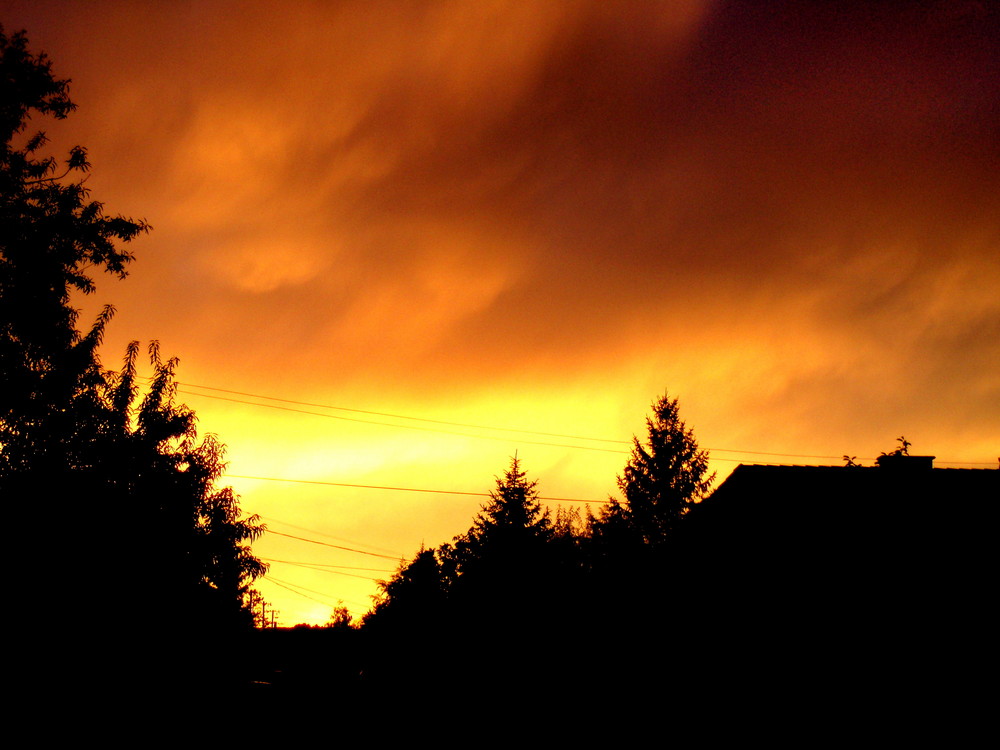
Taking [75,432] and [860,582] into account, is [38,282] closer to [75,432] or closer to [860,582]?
[75,432]

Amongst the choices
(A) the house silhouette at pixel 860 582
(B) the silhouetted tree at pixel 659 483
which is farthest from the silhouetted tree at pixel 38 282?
(B) the silhouetted tree at pixel 659 483

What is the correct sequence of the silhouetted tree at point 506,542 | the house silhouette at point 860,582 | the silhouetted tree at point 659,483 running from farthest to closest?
the silhouetted tree at point 659,483, the silhouetted tree at point 506,542, the house silhouette at point 860,582

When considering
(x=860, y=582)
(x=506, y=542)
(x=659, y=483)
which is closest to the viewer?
(x=860, y=582)

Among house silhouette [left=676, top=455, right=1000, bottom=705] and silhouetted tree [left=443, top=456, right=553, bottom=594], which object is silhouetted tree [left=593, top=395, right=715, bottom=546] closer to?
silhouetted tree [left=443, top=456, right=553, bottom=594]

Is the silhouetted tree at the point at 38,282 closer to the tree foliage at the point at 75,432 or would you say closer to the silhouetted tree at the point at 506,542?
the tree foliage at the point at 75,432

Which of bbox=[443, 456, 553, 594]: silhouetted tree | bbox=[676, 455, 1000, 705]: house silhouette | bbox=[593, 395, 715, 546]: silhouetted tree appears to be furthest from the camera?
bbox=[593, 395, 715, 546]: silhouetted tree

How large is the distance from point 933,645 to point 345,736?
15003mm

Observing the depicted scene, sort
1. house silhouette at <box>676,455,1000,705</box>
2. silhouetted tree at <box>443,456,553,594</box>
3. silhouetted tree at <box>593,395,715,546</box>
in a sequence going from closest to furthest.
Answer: house silhouette at <box>676,455,1000,705</box> < silhouetted tree at <box>443,456,553,594</box> < silhouetted tree at <box>593,395,715,546</box>

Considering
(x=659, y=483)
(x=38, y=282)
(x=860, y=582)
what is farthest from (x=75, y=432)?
(x=659, y=483)

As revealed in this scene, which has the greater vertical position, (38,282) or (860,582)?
(38,282)

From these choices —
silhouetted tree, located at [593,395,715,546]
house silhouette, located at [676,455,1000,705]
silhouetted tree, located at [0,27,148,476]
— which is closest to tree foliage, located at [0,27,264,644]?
silhouetted tree, located at [0,27,148,476]

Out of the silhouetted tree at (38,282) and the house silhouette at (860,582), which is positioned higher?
the silhouetted tree at (38,282)

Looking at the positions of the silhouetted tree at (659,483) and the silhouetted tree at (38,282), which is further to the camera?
the silhouetted tree at (659,483)

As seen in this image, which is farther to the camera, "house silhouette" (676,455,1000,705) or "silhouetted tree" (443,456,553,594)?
"silhouetted tree" (443,456,553,594)
